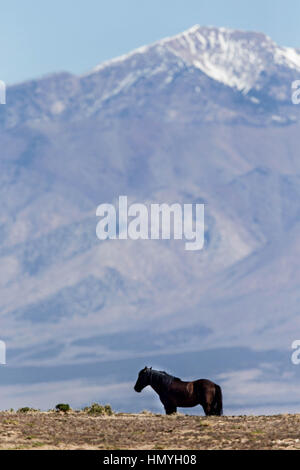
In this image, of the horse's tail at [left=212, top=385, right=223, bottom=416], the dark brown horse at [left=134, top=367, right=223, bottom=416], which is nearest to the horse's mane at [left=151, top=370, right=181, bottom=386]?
the dark brown horse at [left=134, top=367, right=223, bottom=416]

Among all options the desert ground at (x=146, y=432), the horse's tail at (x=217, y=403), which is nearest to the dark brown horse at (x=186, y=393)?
the horse's tail at (x=217, y=403)

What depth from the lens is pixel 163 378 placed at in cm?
6675

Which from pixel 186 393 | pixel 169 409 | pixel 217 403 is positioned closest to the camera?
pixel 217 403

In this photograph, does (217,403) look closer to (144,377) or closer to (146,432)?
(144,377)

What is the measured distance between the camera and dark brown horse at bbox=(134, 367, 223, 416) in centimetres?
6456

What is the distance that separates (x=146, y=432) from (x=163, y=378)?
43.3 feet

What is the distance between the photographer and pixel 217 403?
6475cm

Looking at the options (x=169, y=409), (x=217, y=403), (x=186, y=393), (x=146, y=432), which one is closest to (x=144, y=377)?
(x=169, y=409)

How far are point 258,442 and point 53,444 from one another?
8201 mm

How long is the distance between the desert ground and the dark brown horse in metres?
2.32

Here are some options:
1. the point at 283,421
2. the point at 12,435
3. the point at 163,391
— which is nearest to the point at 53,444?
the point at 12,435
